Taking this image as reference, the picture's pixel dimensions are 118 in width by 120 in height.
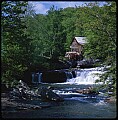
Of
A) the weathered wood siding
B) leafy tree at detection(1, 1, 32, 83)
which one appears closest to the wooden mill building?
the weathered wood siding

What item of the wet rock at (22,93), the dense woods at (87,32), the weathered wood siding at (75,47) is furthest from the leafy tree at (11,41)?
the weathered wood siding at (75,47)

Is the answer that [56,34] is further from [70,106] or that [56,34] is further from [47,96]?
[70,106]

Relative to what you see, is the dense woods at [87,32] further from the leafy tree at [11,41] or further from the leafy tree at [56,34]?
the leafy tree at [56,34]

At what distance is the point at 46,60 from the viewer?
15078mm

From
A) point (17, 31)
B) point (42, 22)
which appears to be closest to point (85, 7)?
point (17, 31)

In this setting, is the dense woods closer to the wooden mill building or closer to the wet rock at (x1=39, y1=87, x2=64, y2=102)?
the wet rock at (x1=39, y1=87, x2=64, y2=102)

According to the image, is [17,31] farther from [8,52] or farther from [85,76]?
[85,76]

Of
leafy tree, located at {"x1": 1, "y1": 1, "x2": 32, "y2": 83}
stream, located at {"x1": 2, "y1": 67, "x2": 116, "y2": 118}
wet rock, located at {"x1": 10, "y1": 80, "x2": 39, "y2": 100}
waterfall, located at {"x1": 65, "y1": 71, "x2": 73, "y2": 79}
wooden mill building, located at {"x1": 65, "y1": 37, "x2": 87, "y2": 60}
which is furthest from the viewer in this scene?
wooden mill building, located at {"x1": 65, "y1": 37, "x2": 87, "y2": 60}

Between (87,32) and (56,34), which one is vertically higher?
(56,34)

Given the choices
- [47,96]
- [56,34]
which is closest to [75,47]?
[56,34]

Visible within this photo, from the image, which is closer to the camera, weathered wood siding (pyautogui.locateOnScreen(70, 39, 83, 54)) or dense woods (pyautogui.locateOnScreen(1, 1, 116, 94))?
dense woods (pyautogui.locateOnScreen(1, 1, 116, 94))

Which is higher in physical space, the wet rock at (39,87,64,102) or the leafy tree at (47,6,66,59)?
the leafy tree at (47,6,66,59)

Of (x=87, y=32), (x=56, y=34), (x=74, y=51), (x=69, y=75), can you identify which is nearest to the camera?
(x=87, y=32)

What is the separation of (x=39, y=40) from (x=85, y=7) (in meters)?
10.0
